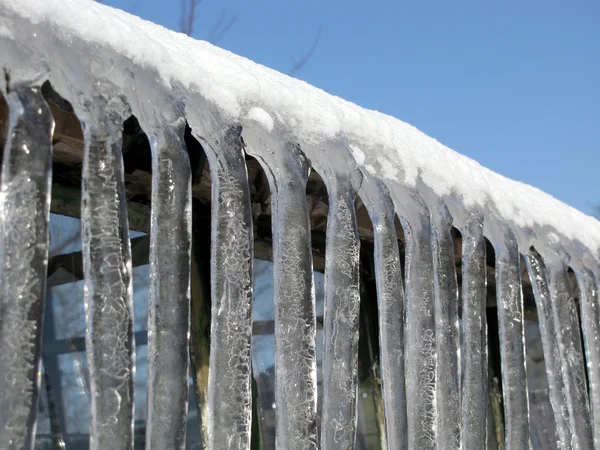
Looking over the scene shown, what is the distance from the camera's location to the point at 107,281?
1.36 metres

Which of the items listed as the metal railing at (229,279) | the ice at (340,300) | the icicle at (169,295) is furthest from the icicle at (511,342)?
the icicle at (169,295)

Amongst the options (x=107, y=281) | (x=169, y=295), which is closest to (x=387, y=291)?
(x=169, y=295)

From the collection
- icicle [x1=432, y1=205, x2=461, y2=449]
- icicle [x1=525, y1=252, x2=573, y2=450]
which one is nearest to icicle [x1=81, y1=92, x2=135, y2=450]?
icicle [x1=432, y1=205, x2=461, y2=449]

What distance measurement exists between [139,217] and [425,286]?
93 centimetres

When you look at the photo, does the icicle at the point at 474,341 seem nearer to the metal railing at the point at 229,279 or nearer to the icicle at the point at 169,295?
the metal railing at the point at 229,279

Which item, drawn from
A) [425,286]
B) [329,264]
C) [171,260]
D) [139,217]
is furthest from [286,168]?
[139,217]

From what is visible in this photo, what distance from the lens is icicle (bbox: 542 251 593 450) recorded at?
2.52 meters

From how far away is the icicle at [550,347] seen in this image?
2.53 meters

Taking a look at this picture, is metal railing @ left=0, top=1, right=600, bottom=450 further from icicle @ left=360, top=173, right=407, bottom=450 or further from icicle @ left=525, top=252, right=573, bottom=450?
icicle @ left=525, top=252, right=573, bottom=450

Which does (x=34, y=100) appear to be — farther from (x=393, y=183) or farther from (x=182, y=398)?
(x=393, y=183)

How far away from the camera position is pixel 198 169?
2.25 m

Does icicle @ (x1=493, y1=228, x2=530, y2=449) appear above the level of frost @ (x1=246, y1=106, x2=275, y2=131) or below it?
below

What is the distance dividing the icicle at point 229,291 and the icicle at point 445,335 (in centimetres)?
67

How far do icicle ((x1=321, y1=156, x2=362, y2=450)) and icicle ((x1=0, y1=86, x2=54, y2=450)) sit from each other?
2.25 ft
